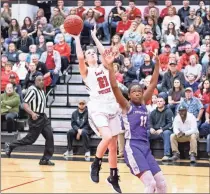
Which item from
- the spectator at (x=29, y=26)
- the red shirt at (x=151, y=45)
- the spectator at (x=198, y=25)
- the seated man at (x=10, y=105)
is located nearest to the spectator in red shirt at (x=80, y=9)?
the spectator at (x=29, y=26)

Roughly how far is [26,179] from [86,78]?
94.5 inches

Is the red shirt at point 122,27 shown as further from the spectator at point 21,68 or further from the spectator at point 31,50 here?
the spectator at point 21,68

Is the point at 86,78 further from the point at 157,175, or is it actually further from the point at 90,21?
the point at 90,21

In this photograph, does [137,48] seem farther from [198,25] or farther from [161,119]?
[161,119]

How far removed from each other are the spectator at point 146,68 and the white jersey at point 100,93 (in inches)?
265

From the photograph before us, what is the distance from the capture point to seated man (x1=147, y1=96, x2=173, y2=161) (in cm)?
1411

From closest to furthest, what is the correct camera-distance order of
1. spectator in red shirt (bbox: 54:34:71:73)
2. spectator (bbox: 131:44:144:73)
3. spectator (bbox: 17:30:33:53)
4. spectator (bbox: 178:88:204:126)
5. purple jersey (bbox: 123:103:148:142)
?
purple jersey (bbox: 123:103:148:142) → spectator (bbox: 178:88:204:126) → spectator (bbox: 131:44:144:73) → spectator in red shirt (bbox: 54:34:71:73) → spectator (bbox: 17:30:33:53)

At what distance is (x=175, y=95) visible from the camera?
1491 centimetres

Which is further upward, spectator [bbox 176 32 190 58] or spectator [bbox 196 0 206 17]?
spectator [bbox 196 0 206 17]

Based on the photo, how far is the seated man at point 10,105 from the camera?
50.9 feet

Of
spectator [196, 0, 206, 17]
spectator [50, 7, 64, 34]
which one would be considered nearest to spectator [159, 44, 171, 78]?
spectator [196, 0, 206, 17]

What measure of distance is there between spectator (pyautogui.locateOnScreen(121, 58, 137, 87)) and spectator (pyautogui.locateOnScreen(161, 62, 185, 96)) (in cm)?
90

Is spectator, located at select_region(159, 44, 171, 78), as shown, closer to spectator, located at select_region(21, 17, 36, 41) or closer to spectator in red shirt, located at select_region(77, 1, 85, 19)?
spectator in red shirt, located at select_region(77, 1, 85, 19)

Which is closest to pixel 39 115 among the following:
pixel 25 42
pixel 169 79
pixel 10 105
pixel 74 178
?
pixel 74 178
